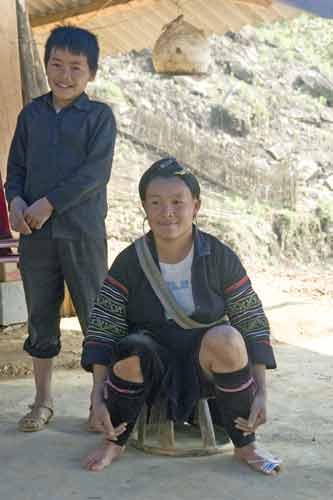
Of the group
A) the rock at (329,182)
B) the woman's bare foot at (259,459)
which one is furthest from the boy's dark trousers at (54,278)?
the rock at (329,182)

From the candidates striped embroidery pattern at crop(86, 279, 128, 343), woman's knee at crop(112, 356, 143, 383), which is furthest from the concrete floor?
striped embroidery pattern at crop(86, 279, 128, 343)

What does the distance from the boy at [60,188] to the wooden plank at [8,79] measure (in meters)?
2.16

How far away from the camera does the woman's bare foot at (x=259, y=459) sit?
98.0 inches

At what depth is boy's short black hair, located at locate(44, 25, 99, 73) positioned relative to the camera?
2.90 m

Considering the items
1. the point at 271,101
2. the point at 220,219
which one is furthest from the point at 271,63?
the point at 220,219

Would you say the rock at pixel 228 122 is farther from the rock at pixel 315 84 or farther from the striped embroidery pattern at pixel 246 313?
the striped embroidery pattern at pixel 246 313

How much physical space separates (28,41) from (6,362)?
2215 mm

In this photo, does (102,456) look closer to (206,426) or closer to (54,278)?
(206,426)

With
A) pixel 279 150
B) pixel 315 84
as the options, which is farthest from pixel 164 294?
pixel 315 84

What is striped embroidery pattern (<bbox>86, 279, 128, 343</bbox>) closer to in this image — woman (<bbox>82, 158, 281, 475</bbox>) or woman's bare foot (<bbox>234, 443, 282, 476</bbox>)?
woman (<bbox>82, 158, 281, 475</bbox>)

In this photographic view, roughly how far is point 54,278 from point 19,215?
30 cm

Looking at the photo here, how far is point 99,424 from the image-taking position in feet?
8.32

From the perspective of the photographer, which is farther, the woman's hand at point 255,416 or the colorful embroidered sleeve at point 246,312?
the colorful embroidered sleeve at point 246,312

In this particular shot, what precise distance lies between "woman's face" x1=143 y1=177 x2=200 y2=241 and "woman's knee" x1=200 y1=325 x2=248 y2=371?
1.22 ft
